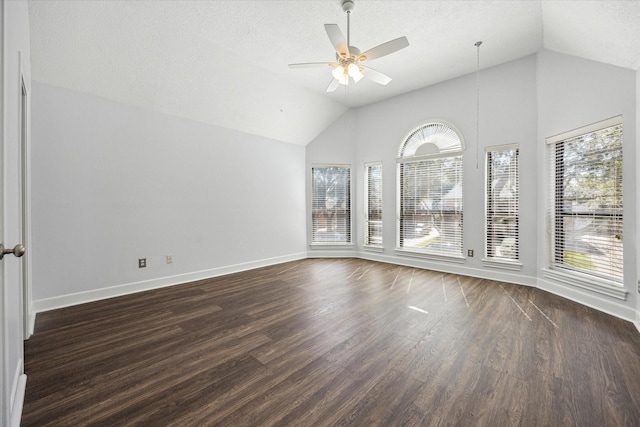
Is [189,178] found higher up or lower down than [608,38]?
lower down

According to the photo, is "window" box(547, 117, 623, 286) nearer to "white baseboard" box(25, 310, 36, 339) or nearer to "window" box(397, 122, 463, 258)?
"window" box(397, 122, 463, 258)

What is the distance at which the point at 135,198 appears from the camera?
355 cm

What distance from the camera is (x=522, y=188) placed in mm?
3895

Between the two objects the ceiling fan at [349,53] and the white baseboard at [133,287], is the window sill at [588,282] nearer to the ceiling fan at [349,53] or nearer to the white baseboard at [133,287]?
the ceiling fan at [349,53]

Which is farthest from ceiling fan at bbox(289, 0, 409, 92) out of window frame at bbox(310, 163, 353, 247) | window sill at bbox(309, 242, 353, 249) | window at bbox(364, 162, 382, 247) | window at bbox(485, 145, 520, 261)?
window sill at bbox(309, 242, 353, 249)

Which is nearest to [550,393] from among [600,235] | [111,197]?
[600,235]

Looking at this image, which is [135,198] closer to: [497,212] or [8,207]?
[8,207]

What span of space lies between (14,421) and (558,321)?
4.09m

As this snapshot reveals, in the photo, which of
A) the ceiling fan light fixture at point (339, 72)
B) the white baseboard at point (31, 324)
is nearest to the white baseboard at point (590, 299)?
the ceiling fan light fixture at point (339, 72)

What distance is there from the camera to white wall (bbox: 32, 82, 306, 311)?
2957 mm

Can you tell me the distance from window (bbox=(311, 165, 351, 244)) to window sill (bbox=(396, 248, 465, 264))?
1241mm

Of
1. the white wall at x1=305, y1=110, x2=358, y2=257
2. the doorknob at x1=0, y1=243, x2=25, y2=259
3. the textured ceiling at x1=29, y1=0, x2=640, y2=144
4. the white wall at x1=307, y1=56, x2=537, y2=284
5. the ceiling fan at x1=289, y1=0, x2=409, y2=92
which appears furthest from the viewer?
the white wall at x1=305, y1=110, x2=358, y2=257

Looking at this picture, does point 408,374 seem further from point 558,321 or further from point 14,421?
point 14,421

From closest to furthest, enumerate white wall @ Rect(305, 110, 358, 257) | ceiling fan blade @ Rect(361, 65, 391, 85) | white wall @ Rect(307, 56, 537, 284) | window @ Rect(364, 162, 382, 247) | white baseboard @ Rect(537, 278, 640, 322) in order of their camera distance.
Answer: white baseboard @ Rect(537, 278, 640, 322) < ceiling fan blade @ Rect(361, 65, 391, 85) < white wall @ Rect(307, 56, 537, 284) < window @ Rect(364, 162, 382, 247) < white wall @ Rect(305, 110, 358, 257)
